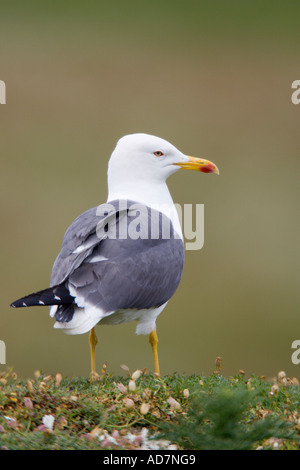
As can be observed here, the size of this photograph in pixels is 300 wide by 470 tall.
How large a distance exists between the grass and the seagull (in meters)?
0.52

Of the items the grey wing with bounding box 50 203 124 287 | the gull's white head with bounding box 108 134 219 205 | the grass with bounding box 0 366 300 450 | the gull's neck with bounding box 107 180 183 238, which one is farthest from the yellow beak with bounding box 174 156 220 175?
the grass with bounding box 0 366 300 450

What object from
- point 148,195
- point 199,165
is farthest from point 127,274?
point 199,165

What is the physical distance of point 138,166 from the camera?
7.42m

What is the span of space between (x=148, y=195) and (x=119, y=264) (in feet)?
3.69

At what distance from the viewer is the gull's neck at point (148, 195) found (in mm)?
7270

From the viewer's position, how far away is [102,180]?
1773 cm

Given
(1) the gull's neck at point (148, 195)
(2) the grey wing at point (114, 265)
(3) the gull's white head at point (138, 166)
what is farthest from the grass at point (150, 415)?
(3) the gull's white head at point (138, 166)

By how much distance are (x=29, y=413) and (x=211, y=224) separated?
1233cm

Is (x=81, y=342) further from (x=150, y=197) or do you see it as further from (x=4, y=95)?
(x=4, y=95)

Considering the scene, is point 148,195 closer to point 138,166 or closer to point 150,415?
point 138,166

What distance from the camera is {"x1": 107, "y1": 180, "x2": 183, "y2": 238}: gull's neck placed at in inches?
286

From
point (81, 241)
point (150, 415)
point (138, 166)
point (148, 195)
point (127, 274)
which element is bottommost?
point (150, 415)

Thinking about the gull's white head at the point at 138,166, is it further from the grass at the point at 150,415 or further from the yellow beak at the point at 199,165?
the grass at the point at 150,415

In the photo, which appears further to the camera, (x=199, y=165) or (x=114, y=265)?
(x=199, y=165)
